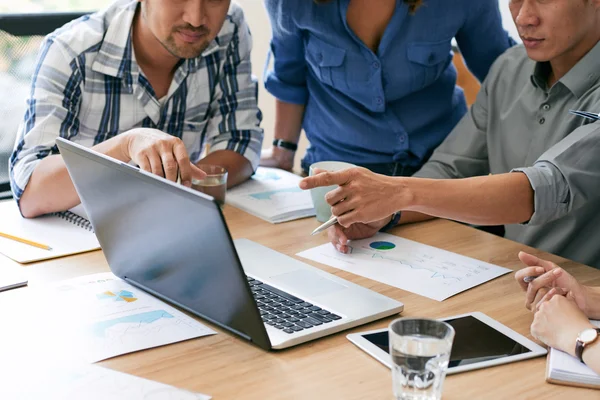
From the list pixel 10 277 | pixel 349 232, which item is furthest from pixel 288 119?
pixel 10 277

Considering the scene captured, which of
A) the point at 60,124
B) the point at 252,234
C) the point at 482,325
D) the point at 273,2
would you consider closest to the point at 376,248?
the point at 252,234

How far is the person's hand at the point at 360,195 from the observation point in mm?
1298

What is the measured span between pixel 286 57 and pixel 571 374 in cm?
137

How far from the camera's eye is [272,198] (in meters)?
1.73

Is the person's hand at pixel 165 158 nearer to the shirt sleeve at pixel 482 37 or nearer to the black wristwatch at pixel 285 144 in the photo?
the black wristwatch at pixel 285 144

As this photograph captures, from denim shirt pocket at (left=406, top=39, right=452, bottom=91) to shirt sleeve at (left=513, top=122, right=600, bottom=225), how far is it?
62 centimetres

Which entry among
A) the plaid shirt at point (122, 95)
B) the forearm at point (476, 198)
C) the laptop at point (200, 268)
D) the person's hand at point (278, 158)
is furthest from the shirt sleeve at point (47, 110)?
the forearm at point (476, 198)

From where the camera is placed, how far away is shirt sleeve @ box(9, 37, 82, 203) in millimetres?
1673

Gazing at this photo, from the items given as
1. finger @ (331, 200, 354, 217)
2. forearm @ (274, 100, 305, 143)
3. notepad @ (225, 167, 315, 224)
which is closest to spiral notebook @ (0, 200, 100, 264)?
notepad @ (225, 167, 315, 224)

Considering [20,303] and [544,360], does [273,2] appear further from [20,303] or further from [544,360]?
[544,360]

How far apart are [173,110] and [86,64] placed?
0.25 meters

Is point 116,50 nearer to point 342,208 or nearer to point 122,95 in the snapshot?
point 122,95

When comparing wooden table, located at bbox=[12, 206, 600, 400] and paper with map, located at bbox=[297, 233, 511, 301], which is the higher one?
wooden table, located at bbox=[12, 206, 600, 400]

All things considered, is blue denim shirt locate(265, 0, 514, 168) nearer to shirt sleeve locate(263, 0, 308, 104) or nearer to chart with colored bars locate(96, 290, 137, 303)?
shirt sleeve locate(263, 0, 308, 104)
